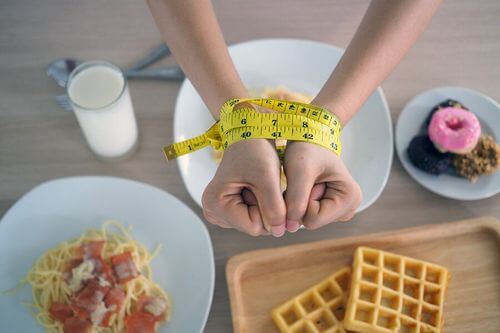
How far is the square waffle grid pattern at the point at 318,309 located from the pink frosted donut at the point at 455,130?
44 centimetres

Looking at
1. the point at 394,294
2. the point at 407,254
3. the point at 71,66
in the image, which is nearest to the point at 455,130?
the point at 407,254

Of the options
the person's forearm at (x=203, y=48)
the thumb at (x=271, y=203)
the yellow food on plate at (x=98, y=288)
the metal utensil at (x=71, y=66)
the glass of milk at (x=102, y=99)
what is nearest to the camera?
the thumb at (x=271, y=203)

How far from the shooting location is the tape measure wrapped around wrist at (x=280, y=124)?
3.10 feet

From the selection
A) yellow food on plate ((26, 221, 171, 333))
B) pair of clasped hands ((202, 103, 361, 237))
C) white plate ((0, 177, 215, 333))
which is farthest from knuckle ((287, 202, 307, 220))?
yellow food on plate ((26, 221, 171, 333))

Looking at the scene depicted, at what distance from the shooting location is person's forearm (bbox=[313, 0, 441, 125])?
3.46 feet

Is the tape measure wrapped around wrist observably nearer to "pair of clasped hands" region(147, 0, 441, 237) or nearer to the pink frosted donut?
"pair of clasped hands" region(147, 0, 441, 237)

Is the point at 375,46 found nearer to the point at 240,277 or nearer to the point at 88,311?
the point at 240,277

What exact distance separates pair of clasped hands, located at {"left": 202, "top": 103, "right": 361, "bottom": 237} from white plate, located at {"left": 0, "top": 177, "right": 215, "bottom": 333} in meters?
0.32

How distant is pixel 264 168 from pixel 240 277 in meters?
0.44

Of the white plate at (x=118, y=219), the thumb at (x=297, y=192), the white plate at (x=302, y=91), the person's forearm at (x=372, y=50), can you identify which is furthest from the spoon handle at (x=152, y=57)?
the thumb at (x=297, y=192)

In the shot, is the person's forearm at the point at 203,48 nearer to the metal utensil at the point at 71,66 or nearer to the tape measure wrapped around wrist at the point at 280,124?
the tape measure wrapped around wrist at the point at 280,124

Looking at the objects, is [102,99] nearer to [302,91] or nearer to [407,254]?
[302,91]

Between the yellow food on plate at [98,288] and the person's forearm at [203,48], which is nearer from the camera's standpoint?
the person's forearm at [203,48]

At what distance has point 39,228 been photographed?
1290 mm
